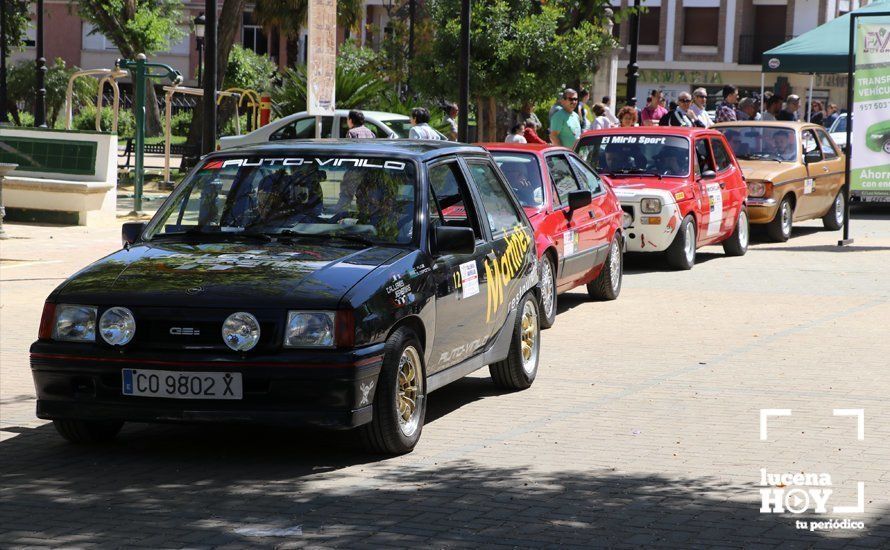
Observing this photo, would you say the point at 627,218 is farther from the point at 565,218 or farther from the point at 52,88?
the point at 52,88

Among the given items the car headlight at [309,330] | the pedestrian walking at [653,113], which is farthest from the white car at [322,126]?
the car headlight at [309,330]

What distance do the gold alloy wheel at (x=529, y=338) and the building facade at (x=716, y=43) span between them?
62.7m

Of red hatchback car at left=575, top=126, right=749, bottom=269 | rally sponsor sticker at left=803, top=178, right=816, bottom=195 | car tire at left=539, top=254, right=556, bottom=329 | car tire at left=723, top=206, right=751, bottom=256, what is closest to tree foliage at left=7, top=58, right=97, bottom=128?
rally sponsor sticker at left=803, top=178, right=816, bottom=195

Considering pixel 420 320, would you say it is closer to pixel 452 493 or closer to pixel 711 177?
pixel 452 493

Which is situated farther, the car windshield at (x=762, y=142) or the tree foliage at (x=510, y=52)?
the tree foliage at (x=510, y=52)

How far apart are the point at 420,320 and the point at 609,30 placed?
21295 millimetres

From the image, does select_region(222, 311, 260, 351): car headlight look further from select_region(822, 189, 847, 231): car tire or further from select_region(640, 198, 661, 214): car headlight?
select_region(822, 189, 847, 231): car tire

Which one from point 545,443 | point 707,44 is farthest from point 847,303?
point 707,44

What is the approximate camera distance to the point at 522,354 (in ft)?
30.3

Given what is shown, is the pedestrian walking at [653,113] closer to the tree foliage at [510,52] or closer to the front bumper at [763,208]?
the tree foliage at [510,52]

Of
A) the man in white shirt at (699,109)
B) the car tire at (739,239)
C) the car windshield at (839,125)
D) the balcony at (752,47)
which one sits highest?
the balcony at (752,47)

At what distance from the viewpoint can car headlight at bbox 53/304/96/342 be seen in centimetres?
694

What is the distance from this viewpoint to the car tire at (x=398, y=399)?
7.01 meters

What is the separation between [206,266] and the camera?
7.13 metres
